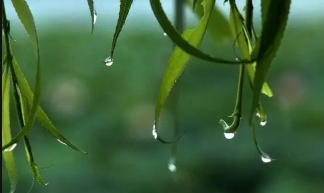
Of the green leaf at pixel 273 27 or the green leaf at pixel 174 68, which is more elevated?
the green leaf at pixel 273 27

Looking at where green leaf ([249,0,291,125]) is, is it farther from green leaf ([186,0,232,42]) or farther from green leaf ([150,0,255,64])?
green leaf ([186,0,232,42])

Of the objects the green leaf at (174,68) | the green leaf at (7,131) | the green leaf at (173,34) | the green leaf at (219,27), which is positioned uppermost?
the green leaf at (173,34)

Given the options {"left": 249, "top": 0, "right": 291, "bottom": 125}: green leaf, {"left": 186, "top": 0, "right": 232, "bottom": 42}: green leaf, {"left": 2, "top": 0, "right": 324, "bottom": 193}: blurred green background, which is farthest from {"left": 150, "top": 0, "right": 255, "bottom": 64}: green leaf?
{"left": 2, "top": 0, "right": 324, "bottom": 193}: blurred green background

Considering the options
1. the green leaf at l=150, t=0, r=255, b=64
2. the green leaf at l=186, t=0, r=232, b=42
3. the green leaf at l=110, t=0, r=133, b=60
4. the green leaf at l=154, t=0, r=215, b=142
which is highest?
the green leaf at l=150, t=0, r=255, b=64

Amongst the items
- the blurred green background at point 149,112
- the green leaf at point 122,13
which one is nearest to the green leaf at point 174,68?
the green leaf at point 122,13

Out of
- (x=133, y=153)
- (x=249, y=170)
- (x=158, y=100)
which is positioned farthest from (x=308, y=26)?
(x=158, y=100)

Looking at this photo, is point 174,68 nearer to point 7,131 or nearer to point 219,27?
point 7,131

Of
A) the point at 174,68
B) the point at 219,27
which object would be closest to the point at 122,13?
the point at 174,68

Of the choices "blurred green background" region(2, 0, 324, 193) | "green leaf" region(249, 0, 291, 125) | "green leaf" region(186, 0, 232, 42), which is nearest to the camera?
"green leaf" region(249, 0, 291, 125)

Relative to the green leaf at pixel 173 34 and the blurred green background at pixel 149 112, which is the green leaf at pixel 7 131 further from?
the blurred green background at pixel 149 112
